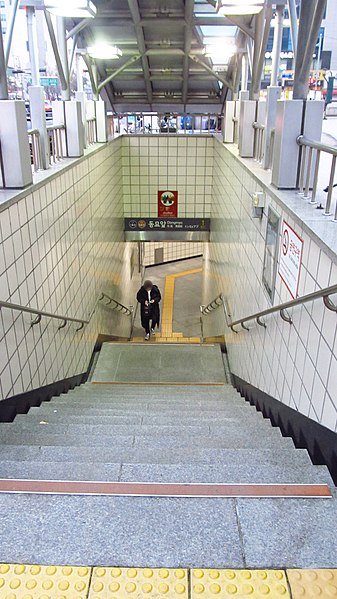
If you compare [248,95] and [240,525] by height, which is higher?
[248,95]

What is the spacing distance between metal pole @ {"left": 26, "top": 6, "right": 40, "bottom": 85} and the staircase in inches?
133

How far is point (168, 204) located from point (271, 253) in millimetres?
6819

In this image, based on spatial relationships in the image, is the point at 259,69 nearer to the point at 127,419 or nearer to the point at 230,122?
the point at 230,122

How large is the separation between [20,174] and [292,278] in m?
1.99

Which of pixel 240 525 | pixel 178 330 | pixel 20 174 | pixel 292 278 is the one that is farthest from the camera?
pixel 178 330

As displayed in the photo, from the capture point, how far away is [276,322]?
3514 millimetres

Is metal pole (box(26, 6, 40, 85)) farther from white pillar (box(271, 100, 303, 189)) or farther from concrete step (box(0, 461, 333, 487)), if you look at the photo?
concrete step (box(0, 461, 333, 487))

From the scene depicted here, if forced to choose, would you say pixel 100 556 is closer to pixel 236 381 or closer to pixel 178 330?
pixel 236 381

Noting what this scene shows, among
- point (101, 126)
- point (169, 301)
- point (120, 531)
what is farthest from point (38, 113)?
point (169, 301)

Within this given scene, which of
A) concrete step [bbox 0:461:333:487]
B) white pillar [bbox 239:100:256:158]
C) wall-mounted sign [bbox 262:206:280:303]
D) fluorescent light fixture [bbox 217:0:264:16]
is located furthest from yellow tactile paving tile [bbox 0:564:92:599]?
white pillar [bbox 239:100:256:158]

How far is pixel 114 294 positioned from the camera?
9.46 meters

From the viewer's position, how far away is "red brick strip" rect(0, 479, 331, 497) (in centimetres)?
190

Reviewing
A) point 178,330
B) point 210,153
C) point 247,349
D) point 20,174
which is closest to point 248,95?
point 210,153

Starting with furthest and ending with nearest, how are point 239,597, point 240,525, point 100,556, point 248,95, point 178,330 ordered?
point 178,330 < point 248,95 < point 240,525 < point 100,556 < point 239,597
